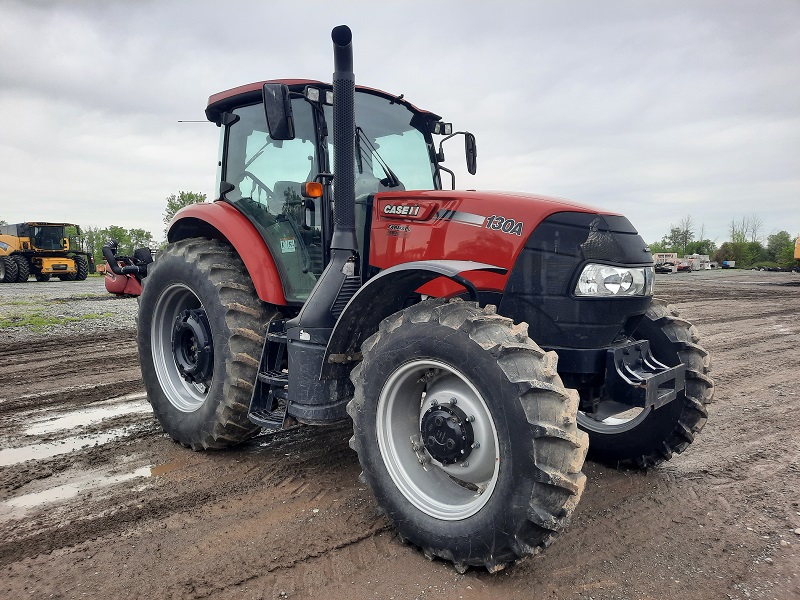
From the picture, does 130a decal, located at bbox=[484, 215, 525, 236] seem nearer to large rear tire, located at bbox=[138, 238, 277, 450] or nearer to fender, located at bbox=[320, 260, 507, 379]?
fender, located at bbox=[320, 260, 507, 379]

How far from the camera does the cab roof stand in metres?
3.70

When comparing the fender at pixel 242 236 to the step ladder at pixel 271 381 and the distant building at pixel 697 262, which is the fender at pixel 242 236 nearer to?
the step ladder at pixel 271 381

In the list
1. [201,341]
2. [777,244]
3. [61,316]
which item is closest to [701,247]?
[777,244]

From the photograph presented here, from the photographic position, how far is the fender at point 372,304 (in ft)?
9.20

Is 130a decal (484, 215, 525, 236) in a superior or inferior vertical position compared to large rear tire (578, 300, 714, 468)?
superior

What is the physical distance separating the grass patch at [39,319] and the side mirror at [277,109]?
9.77m

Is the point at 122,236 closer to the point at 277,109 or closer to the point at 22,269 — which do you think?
the point at 22,269

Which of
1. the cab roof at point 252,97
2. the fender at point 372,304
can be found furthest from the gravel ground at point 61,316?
the fender at point 372,304

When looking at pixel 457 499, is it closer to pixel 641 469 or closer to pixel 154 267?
pixel 641 469

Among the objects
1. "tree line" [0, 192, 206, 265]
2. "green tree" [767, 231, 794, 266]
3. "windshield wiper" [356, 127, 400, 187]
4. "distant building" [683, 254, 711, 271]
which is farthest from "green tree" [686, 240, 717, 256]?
"windshield wiper" [356, 127, 400, 187]

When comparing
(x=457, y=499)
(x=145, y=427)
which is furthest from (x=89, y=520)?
(x=457, y=499)

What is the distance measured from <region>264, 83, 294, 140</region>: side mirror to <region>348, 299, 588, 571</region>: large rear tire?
128cm

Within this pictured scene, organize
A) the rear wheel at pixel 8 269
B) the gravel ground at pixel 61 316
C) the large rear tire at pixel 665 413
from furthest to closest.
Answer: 1. the rear wheel at pixel 8 269
2. the gravel ground at pixel 61 316
3. the large rear tire at pixel 665 413

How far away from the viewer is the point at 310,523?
300 centimetres
